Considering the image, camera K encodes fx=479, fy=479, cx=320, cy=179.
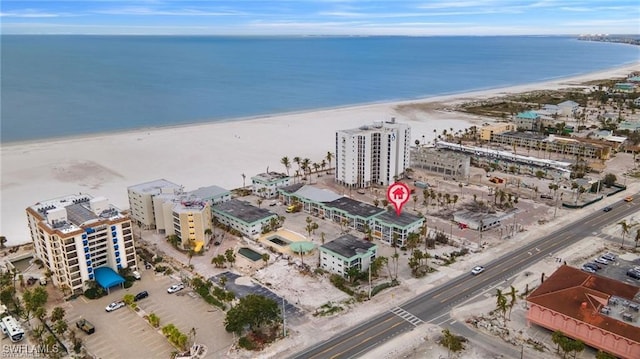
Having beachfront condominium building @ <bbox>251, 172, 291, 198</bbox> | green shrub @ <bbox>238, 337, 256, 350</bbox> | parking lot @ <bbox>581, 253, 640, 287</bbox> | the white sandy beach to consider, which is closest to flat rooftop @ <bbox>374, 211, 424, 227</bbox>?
parking lot @ <bbox>581, 253, 640, 287</bbox>

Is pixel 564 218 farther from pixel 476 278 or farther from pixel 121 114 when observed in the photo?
pixel 121 114

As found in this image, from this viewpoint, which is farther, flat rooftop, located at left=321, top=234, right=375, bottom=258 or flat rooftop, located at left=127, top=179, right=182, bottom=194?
flat rooftop, located at left=127, top=179, right=182, bottom=194

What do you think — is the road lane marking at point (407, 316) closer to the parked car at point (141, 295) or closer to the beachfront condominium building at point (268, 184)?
Answer: the parked car at point (141, 295)

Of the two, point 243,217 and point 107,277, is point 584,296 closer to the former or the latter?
Answer: point 243,217

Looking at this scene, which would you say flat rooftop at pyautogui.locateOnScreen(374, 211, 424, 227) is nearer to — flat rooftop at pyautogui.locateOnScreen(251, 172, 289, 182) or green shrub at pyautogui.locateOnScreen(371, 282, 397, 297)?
green shrub at pyautogui.locateOnScreen(371, 282, 397, 297)

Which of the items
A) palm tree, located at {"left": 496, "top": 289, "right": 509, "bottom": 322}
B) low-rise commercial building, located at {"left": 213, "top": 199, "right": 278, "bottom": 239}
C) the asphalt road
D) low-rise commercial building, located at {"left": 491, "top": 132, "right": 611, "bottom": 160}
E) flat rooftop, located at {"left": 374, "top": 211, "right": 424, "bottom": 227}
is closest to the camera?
the asphalt road

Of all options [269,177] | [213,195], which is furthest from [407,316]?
[269,177]

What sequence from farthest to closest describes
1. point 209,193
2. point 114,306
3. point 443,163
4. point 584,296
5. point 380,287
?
point 443,163 → point 209,193 → point 380,287 → point 114,306 → point 584,296
